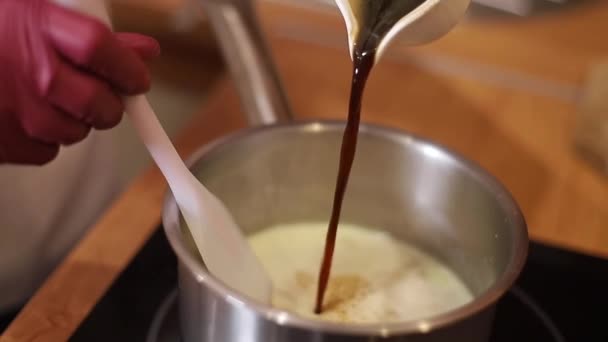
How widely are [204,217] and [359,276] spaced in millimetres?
137

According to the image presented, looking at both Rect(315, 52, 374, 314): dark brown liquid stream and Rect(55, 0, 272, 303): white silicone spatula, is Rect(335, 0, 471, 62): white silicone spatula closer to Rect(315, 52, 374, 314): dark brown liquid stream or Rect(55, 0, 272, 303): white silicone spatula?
Rect(315, 52, 374, 314): dark brown liquid stream

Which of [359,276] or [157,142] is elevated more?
[157,142]

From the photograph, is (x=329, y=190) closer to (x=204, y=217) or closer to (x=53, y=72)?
(x=204, y=217)

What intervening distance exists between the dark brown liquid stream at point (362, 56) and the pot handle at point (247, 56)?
16cm

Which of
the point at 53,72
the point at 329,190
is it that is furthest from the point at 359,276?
the point at 53,72

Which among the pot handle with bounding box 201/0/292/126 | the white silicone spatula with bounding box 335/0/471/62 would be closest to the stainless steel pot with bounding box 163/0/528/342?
the pot handle with bounding box 201/0/292/126

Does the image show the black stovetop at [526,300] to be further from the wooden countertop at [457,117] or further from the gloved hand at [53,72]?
the gloved hand at [53,72]

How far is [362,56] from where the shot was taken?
1.50 feet

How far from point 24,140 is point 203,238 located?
13 cm

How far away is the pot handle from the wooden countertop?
91mm

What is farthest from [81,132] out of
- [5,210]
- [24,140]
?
[5,210]

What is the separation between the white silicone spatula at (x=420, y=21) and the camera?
440 mm

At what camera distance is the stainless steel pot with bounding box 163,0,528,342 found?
1.48 feet

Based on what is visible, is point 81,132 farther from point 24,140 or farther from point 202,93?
point 202,93
